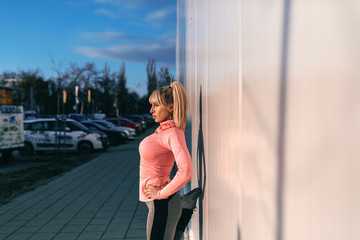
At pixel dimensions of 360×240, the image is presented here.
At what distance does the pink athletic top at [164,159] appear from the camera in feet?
7.07

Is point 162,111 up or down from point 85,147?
up

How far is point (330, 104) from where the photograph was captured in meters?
0.58

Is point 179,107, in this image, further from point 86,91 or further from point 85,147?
point 86,91

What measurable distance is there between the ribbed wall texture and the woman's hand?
0.90 metres

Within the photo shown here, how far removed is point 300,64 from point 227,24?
1.02 metres

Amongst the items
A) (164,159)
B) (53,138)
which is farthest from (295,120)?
(53,138)

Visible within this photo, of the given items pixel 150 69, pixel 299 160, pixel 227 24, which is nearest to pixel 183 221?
pixel 227 24

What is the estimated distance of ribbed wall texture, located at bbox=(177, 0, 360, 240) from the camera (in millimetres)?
534

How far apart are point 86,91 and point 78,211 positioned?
167 ft

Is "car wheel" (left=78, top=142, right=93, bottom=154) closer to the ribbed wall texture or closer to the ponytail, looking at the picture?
the ponytail

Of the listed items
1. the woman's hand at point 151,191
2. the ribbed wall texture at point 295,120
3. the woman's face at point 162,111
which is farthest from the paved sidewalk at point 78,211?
the ribbed wall texture at point 295,120

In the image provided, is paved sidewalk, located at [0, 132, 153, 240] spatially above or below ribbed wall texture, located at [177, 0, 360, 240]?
below

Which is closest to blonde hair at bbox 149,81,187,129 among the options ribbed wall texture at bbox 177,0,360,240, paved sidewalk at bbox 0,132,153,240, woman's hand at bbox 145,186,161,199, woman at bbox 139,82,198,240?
woman at bbox 139,82,198,240

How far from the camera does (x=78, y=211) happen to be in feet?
20.9
